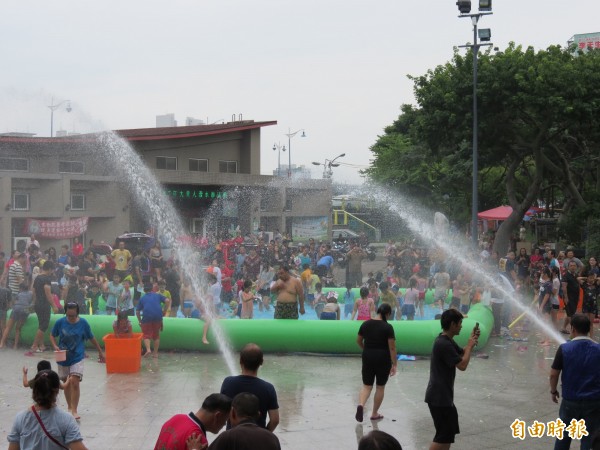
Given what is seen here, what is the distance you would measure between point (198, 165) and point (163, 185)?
385 centimetres

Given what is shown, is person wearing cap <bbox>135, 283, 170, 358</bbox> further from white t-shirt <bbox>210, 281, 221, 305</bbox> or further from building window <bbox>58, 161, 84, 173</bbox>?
building window <bbox>58, 161, 84, 173</bbox>

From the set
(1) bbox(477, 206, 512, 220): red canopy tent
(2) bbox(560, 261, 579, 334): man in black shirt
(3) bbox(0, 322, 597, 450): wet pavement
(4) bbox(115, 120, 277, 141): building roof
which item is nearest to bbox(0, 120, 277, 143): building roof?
(4) bbox(115, 120, 277, 141): building roof

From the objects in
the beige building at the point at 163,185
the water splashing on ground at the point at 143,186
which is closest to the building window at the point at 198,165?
the beige building at the point at 163,185

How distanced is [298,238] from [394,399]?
32.2 m

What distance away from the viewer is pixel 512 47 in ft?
91.8

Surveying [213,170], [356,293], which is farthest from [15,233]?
[356,293]

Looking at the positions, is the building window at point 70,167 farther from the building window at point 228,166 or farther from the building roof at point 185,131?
the building window at point 228,166

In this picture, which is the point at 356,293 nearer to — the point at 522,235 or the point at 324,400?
the point at 324,400

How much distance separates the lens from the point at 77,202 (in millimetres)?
32625

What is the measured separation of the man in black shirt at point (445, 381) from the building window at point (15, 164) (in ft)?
88.6

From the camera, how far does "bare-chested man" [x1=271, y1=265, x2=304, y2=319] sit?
1239 centimetres

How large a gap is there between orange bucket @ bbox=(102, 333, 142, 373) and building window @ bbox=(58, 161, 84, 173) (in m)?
21.8

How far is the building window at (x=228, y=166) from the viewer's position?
133 feet

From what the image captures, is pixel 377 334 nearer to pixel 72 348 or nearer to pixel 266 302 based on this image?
pixel 72 348
